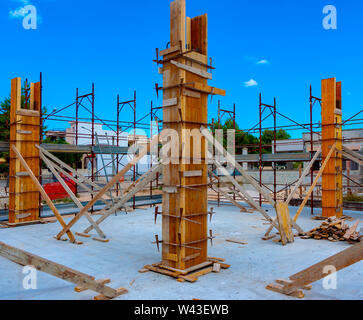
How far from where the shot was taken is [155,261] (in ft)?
26.2

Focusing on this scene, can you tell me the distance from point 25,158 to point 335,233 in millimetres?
11941

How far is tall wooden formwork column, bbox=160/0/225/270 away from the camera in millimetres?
6766

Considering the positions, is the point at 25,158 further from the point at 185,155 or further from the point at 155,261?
the point at 185,155

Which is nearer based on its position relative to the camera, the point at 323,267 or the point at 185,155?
the point at 323,267

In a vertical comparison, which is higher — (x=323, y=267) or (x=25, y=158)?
(x=25, y=158)

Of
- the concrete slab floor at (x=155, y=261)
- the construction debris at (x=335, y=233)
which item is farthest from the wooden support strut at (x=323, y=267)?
the construction debris at (x=335, y=233)

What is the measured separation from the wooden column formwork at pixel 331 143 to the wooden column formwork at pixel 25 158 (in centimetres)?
1252

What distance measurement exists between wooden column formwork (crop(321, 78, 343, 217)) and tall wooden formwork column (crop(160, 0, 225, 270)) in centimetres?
893

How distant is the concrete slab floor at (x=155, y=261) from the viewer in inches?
233

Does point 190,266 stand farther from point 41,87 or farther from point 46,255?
point 41,87

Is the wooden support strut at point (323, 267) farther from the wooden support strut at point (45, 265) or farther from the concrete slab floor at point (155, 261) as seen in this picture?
the wooden support strut at point (45, 265)

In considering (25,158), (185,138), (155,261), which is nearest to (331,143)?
(185,138)

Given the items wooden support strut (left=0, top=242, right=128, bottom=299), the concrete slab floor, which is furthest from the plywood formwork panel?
wooden support strut (left=0, top=242, right=128, bottom=299)

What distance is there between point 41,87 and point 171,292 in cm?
1096
